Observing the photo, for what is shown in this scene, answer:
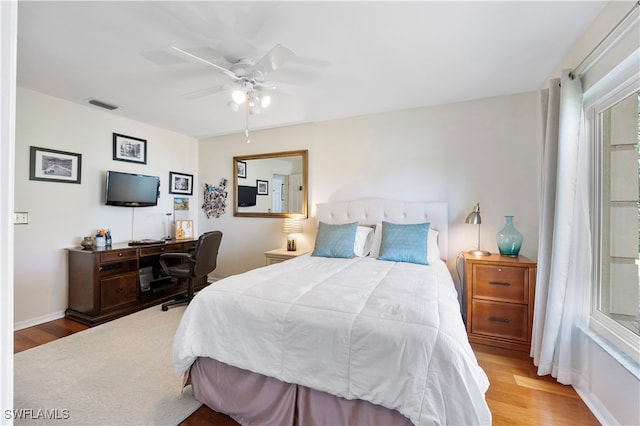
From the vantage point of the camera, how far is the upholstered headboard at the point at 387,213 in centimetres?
319

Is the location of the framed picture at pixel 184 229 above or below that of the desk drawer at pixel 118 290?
above

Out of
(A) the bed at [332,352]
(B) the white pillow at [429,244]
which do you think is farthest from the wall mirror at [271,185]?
(A) the bed at [332,352]

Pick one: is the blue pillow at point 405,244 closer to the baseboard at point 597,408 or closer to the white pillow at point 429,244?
the white pillow at point 429,244

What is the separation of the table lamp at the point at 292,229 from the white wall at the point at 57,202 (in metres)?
2.15

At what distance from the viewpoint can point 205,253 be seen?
139 inches

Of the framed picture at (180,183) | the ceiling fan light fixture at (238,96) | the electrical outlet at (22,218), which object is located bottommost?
the electrical outlet at (22,218)

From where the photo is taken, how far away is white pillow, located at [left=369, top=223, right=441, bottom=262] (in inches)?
113

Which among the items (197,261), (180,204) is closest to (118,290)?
(197,261)

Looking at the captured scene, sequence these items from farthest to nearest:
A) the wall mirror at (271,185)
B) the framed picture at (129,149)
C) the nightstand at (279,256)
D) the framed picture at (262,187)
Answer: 1. the framed picture at (262,187)
2. the wall mirror at (271,185)
3. the framed picture at (129,149)
4. the nightstand at (279,256)

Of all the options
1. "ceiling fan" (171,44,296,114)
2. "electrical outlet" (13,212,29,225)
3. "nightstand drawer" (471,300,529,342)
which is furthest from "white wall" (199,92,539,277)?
"electrical outlet" (13,212,29,225)

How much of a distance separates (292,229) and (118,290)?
7.28ft

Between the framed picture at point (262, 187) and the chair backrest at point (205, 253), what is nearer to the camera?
the chair backrest at point (205, 253)

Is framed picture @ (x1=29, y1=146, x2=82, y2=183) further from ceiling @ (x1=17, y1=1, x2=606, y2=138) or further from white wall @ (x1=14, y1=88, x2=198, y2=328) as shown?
ceiling @ (x1=17, y1=1, x2=606, y2=138)

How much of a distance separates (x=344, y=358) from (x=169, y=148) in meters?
4.42
